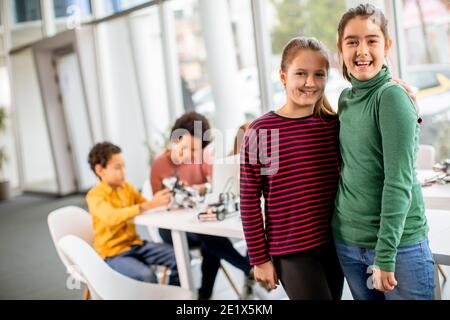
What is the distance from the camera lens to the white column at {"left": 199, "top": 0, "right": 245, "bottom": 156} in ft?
16.4

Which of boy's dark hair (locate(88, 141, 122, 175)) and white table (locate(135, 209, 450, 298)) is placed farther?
boy's dark hair (locate(88, 141, 122, 175))

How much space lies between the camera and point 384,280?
121cm

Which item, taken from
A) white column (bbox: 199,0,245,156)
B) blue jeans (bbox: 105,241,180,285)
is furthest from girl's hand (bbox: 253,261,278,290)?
white column (bbox: 199,0,245,156)

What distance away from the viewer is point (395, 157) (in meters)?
1.17

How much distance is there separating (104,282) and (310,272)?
1015 mm

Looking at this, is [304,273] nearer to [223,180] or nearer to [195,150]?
[223,180]

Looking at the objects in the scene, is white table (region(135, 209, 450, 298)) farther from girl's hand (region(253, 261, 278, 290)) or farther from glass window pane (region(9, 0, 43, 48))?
glass window pane (region(9, 0, 43, 48))

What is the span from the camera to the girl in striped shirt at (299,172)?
4.61 ft

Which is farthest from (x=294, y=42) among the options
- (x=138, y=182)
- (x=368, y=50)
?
(x=138, y=182)

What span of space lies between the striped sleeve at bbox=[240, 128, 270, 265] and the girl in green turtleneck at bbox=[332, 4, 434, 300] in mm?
231

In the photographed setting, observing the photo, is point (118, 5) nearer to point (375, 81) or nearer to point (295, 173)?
point (295, 173)

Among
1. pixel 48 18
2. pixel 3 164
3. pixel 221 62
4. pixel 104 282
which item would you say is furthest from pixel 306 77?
pixel 3 164

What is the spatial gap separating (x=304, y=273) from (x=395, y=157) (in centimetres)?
44

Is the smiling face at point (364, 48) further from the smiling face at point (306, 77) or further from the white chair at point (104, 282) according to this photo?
the white chair at point (104, 282)
